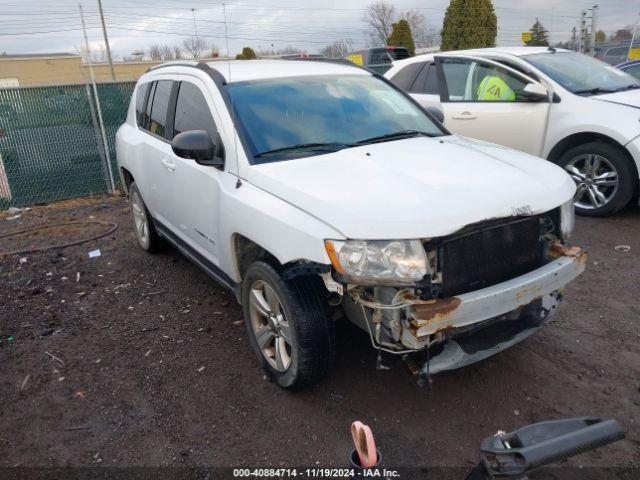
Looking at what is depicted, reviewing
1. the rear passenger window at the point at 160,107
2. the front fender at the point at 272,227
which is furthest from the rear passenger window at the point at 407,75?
the front fender at the point at 272,227

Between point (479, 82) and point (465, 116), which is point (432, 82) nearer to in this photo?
point (479, 82)

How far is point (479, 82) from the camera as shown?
6859 mm

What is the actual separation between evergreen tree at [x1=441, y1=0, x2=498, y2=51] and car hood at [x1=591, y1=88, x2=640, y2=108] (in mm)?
18009

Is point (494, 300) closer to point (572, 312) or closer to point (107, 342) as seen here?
point (572, 312)

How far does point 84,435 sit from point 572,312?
11.3 ft

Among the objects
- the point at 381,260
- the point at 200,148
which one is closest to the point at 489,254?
the point at 381,260

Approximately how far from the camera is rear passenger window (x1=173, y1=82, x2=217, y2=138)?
12.3 feet

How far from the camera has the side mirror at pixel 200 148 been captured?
Answer: 3322 millimetres

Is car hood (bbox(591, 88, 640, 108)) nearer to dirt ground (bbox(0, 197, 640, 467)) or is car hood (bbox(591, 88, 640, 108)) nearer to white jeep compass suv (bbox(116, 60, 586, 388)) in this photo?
dirt ground (bbox(0, 197, 640, 467))

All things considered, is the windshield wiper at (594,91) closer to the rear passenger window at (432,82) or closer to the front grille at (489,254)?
the rear passenger window at (432,82)

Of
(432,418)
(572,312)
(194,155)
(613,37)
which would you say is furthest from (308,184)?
(613,37)

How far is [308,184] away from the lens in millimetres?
2854

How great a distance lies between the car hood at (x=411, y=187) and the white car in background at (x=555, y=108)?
3037 millimetres

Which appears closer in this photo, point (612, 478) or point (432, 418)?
point (612, 478)
